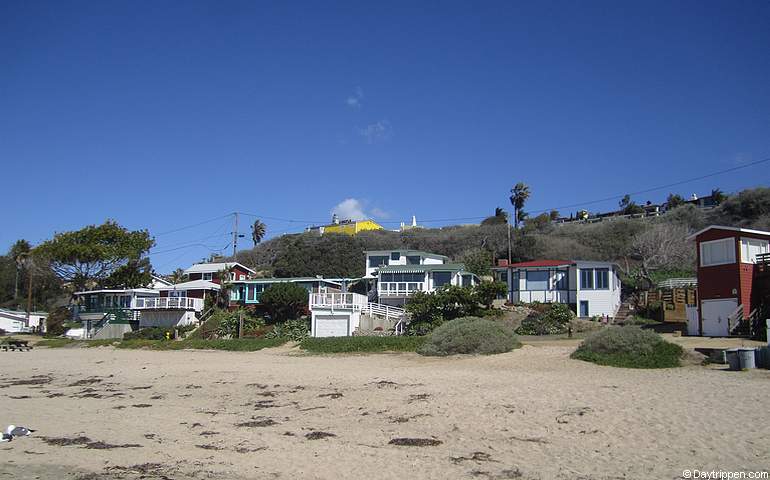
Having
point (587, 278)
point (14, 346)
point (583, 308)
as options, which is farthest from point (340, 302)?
point (14, 346)

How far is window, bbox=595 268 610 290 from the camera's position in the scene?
43312 millimetres

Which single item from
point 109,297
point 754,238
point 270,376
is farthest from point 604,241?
point 270,376

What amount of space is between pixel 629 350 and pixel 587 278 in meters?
22.9

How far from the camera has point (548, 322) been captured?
36.3 metres

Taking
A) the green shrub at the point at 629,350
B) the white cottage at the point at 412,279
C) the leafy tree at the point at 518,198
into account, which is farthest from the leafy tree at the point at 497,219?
the green shrub at the point at 629,350

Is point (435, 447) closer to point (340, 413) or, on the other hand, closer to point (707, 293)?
point (340, 413)

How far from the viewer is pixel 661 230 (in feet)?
196

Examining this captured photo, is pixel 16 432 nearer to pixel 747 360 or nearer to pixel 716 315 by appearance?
pixel 747 360

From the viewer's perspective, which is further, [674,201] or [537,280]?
[674,201]

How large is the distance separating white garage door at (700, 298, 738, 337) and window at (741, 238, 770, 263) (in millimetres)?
2185

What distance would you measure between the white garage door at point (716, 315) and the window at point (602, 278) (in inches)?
512

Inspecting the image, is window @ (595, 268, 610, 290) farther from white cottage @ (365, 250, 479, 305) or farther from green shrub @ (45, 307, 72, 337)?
green shrub @ (45, 307, 72, 337)

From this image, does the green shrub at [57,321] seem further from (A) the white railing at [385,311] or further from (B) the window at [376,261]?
(A) the white railing at [385,311]

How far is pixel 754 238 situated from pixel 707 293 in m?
3.47
